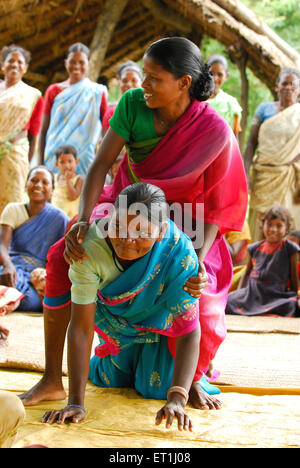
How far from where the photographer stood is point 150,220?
1.86 metres

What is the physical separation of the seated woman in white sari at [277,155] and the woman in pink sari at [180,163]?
387 cm

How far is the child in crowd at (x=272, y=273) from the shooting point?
189 inches

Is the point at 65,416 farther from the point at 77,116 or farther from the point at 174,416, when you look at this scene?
the point at 77,116

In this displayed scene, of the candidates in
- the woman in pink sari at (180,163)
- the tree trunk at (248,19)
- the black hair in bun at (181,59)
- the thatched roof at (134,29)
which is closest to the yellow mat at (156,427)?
the woman in pink sari at (180,163)

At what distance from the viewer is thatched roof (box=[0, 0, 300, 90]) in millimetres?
6766

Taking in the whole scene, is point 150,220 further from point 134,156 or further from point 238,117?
point 238,117

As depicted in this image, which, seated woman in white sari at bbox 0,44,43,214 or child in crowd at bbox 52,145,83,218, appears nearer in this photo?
child in crowd at bbox 52,145,83,218

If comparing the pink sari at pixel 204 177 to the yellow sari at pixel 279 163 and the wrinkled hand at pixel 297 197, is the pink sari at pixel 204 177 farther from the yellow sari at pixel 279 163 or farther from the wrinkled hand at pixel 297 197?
the wrinkled hand at pixel 297 197

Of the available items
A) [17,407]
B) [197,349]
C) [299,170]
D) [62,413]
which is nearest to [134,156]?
[197,349]

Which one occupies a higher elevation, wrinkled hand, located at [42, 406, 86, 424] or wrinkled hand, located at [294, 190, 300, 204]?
wrinkled hand, located at [294, 190, 300, 204]

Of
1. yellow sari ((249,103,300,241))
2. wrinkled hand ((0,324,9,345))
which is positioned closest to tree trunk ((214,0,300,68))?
yellow sari ((249,103,300,241))

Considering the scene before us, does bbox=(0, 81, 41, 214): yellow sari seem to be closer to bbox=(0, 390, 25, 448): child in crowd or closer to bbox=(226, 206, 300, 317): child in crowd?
bbox=(226, 206, 300, 317): child in crowd

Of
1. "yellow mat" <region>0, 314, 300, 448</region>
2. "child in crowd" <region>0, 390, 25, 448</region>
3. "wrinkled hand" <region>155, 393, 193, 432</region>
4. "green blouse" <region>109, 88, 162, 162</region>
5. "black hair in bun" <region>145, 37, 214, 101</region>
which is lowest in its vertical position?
"yellow mat" <region>0, 314, 300, 448</region>

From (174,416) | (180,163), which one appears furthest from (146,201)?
(174,416)
